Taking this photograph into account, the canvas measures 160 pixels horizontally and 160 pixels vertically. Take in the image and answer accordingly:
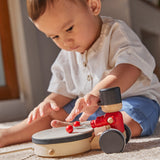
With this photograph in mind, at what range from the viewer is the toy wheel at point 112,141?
1.90ft

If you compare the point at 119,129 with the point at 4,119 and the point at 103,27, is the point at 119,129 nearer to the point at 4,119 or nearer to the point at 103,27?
the point at 103,27

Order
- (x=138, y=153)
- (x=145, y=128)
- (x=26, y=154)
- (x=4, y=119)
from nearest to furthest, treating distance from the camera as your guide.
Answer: (x=138, y=153) < (x=26, y=154) < (x=145, y=128) < (x=4, y=119)

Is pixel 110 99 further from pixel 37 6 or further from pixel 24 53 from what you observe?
pixel 24 53

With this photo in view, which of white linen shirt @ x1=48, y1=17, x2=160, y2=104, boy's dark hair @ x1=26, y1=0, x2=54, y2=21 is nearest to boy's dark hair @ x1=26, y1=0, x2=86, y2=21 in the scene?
boy's dark hair @ x1=26, y1=0, x2=54, y2=21

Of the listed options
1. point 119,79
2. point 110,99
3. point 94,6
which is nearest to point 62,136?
point 110,99

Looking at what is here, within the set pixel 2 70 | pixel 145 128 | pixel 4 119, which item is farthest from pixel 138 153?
pixel 2 70

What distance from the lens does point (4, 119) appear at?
5.58 ft

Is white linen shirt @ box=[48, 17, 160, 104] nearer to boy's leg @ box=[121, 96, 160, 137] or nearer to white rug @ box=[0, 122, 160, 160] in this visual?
boy's leg @ box=[121, 96, 160, 137]

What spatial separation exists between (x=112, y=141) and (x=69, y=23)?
372mm

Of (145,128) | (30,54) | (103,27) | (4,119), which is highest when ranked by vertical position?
(103,27)

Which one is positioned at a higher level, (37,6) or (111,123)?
(37,6)

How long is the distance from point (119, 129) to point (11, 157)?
251 mm

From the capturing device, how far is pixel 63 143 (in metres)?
0.59

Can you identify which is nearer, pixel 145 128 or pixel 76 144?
pixel 76 144
